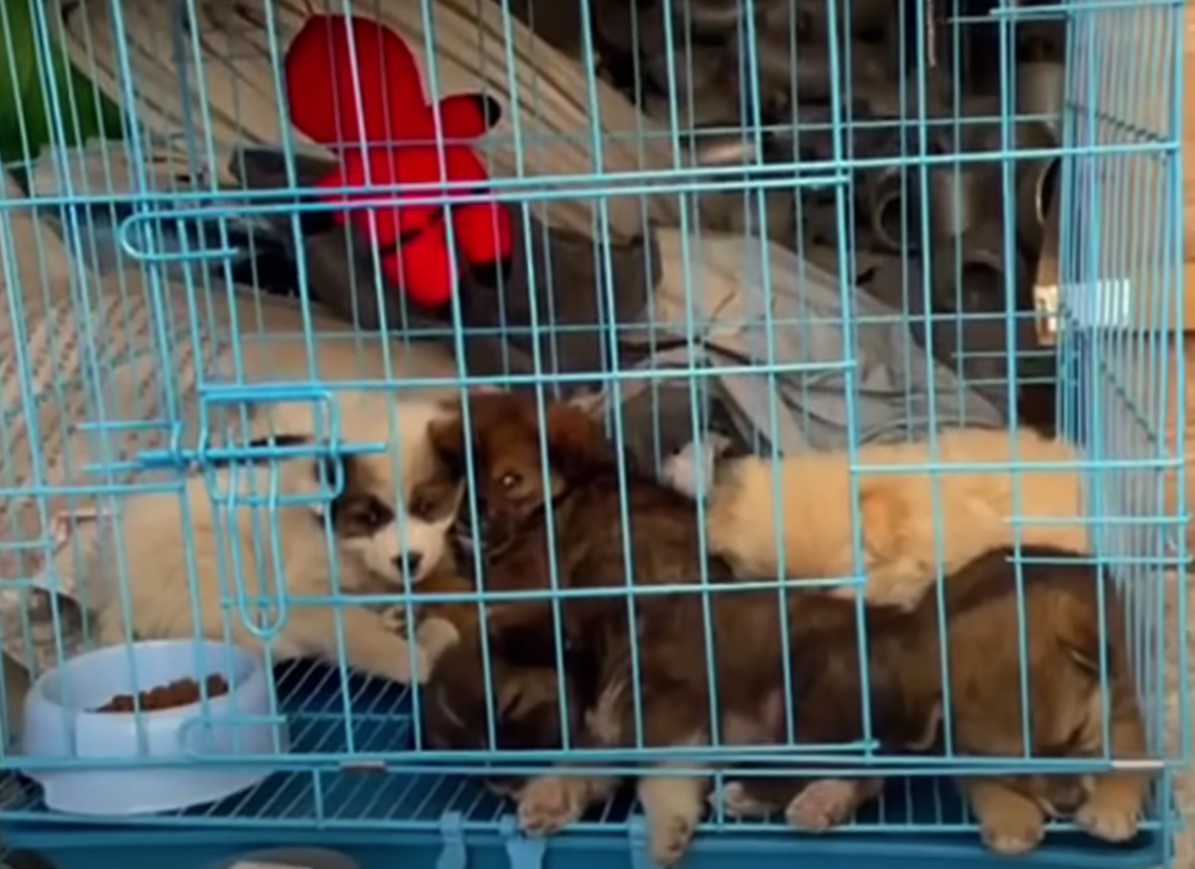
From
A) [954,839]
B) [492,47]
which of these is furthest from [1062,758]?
[492,47]

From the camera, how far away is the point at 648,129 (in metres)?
1.89

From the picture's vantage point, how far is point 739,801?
48.4 inches

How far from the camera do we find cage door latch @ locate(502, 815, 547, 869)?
1237 millimetres

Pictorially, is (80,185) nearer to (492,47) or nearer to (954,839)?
(492,47)

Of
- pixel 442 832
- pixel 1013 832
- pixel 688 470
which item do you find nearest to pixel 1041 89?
pixel 688 470

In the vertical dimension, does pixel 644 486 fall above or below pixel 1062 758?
above

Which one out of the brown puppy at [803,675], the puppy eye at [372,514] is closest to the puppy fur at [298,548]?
the puppy eye at [372,514]

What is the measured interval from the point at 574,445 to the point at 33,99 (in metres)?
0.75

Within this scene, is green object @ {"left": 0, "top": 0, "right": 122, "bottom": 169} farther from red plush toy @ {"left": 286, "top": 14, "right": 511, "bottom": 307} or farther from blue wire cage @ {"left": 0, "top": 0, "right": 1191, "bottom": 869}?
red plush toy @ {"left": 286, "top": 14, "right": 511, "bottom": 307}

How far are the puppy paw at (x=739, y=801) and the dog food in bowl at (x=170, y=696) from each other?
0.39 m

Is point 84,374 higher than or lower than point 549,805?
higher

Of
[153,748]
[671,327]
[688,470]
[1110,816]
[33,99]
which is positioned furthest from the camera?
[33,99]

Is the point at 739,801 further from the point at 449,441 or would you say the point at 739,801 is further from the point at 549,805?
the point at 449,441

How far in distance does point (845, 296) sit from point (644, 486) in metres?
0.31
